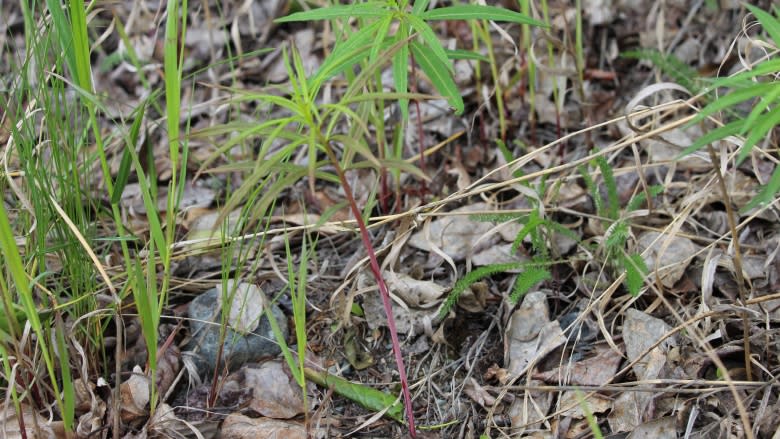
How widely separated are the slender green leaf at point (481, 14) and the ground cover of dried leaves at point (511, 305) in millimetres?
347

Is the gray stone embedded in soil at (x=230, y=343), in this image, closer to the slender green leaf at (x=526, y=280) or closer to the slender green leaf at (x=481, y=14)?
the slender green leaf at (x=526, y=280)

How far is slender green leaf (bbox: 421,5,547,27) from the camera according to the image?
191 cm

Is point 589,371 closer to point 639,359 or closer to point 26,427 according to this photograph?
point 639,359

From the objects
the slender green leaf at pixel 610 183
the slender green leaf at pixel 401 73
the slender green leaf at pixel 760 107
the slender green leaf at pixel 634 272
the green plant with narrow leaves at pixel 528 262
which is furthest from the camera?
the slender green leaf at pixel 610 183

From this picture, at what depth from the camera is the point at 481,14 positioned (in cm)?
195

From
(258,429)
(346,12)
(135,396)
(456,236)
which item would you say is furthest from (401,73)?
(135,396)

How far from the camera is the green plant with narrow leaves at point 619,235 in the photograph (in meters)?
2.01

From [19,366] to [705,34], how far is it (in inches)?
106

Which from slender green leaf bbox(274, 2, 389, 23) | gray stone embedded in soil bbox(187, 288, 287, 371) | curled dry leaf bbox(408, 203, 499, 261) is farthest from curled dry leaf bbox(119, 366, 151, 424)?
slender green leaf bbox(274, 2, 389, 23)

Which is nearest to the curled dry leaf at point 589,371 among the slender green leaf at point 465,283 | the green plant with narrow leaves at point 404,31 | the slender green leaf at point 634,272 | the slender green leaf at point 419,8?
the slender green leaf at point 634,272

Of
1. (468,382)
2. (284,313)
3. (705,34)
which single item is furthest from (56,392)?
(705,34)

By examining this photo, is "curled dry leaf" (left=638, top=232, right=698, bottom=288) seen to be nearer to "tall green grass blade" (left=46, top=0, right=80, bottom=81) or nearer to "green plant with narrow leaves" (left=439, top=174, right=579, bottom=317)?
"green plant with narrow leaves" (left=439, top=174, right=579, bottom=317)

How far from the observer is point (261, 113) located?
3205 millimetres

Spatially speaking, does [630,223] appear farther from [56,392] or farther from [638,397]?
[56,392]
